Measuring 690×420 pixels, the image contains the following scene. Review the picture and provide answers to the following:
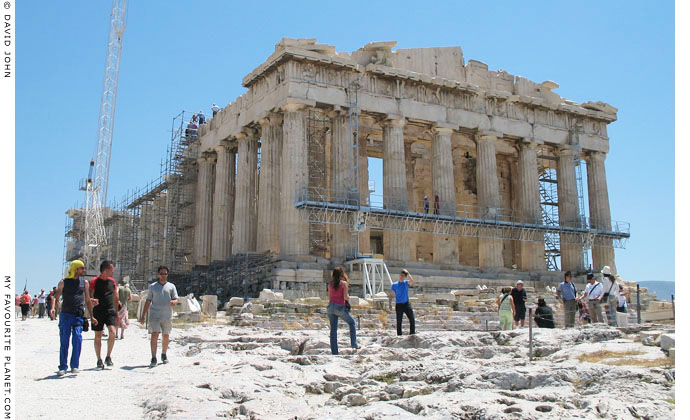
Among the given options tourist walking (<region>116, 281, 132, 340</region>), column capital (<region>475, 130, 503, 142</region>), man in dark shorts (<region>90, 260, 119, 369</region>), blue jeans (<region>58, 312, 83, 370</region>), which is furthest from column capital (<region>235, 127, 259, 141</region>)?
blue jeans (<region>58, 312, 83, 370</region>)

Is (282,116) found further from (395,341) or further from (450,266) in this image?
(395,341)

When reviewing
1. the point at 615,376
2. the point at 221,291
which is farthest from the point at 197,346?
the point at 221,291

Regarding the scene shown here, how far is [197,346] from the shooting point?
13609mm

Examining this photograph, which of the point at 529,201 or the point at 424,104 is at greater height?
the point at 424,104

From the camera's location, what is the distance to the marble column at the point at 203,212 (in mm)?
38719

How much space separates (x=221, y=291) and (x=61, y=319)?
22760mm

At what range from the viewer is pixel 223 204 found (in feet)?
121

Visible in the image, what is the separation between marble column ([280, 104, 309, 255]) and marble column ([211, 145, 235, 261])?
6.17 meters

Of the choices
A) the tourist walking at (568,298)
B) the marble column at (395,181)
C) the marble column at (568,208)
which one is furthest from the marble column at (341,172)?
the tourist walking at (568,298)

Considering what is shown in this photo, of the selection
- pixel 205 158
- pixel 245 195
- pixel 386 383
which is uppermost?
pixel 205 158

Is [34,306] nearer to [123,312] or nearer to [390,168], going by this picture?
[390,168]

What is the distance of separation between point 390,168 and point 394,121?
225 cm

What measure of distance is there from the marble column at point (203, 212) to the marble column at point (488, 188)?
14.4 meters

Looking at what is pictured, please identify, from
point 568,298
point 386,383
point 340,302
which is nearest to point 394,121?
point 568,298
